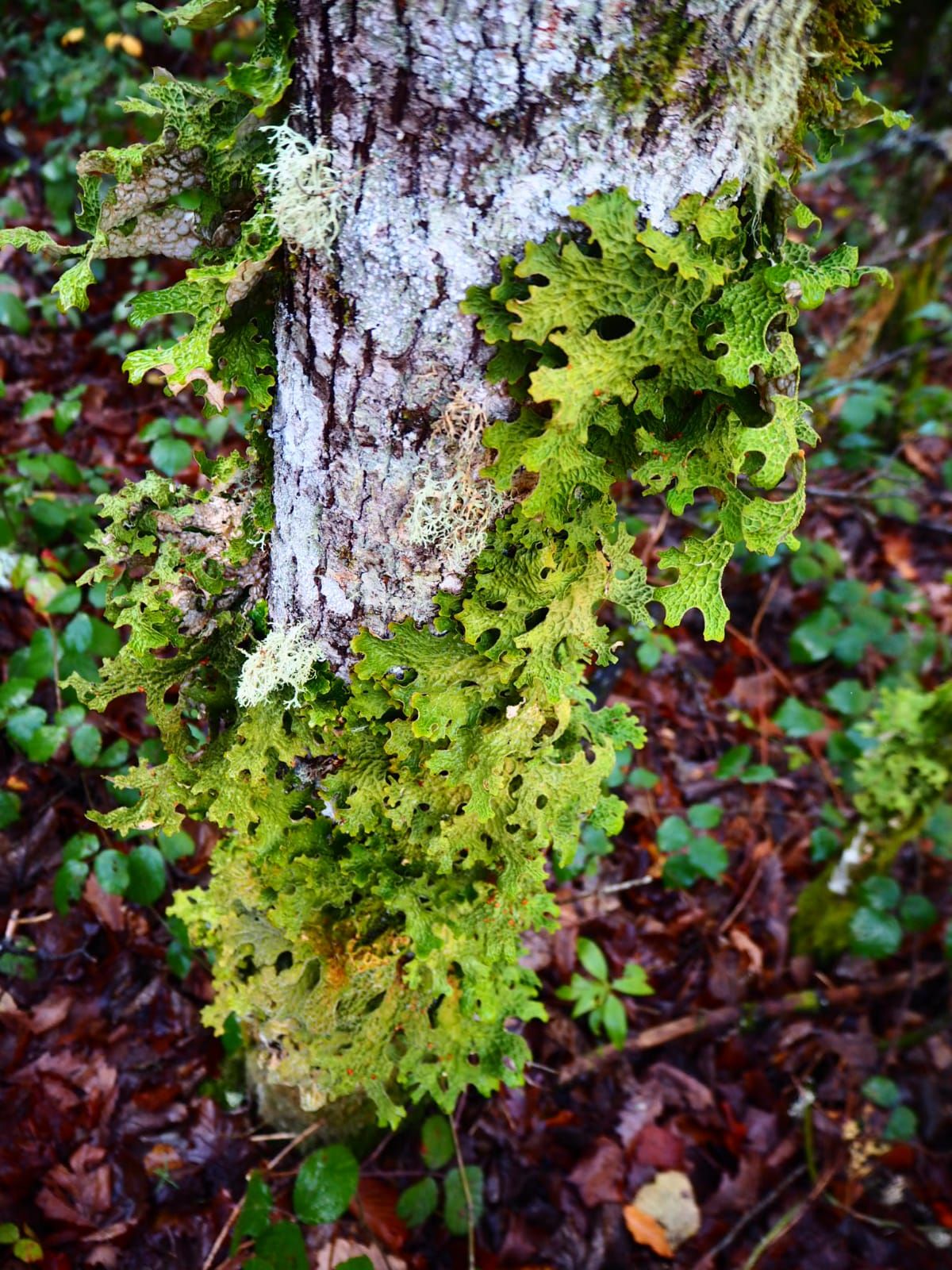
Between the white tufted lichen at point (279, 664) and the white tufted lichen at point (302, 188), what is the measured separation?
1.71 ft

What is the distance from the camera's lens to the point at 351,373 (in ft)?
3.04

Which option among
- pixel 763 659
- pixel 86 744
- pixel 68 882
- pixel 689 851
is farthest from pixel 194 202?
pixel 763 659

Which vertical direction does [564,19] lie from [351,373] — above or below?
above

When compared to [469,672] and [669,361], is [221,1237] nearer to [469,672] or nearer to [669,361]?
[469,672]

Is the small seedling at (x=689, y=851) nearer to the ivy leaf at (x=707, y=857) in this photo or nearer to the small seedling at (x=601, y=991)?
the ivy leaf at (x=707, y=857)

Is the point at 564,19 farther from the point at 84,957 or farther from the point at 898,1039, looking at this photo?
the point at 898,1039

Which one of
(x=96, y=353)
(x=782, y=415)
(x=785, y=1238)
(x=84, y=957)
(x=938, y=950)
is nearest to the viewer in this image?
(x=782, y=415)

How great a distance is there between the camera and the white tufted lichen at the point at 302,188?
2.68 ft

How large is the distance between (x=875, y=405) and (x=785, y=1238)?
313cm

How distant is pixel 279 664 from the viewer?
1.16m

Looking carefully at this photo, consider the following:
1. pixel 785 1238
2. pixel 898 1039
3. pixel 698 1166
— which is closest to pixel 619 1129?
pixel 698 1166

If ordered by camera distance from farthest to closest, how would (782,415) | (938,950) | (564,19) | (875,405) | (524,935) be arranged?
1. (875,405)
2. (938,950)
3. (524,935)
4. (782,415)
5. (564,19)

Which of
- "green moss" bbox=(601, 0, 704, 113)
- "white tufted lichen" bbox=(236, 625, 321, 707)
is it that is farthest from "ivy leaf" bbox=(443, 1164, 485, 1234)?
"green moss" bbox=(601, 0, 704, 113)

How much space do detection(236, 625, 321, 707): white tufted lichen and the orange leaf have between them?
1.80 m
